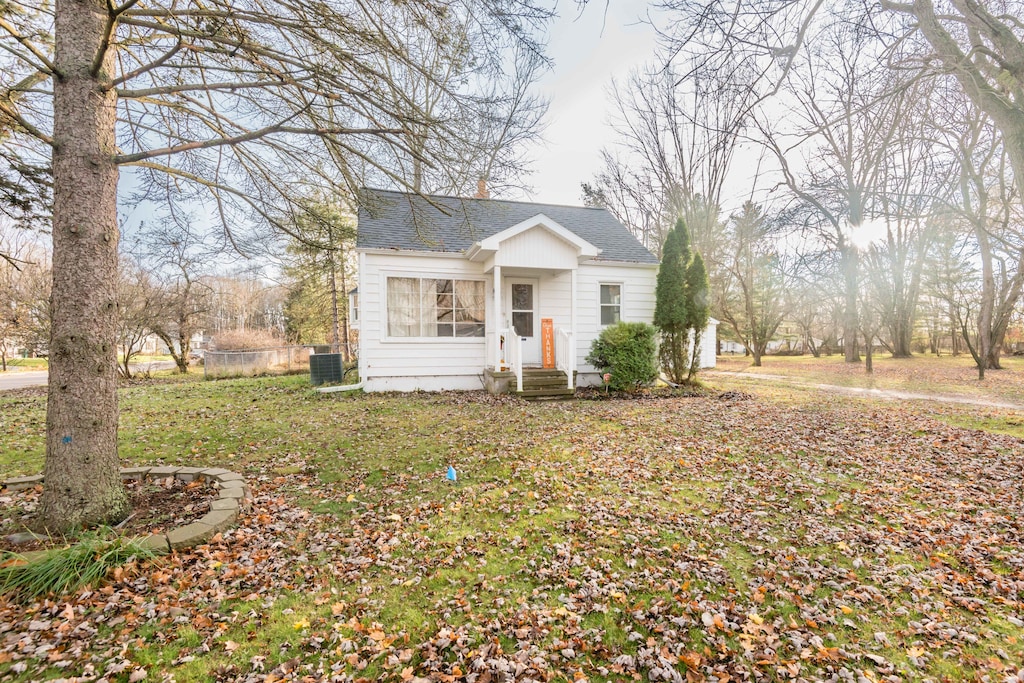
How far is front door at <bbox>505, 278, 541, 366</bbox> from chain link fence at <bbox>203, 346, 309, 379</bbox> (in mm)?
9888

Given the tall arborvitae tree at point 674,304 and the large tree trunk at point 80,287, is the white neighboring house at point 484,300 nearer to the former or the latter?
the tall arborvitae tree at point 674,304

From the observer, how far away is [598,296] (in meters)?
12.1

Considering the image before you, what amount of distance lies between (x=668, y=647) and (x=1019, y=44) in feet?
18.7

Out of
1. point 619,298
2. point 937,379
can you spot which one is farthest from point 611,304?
point 937,379

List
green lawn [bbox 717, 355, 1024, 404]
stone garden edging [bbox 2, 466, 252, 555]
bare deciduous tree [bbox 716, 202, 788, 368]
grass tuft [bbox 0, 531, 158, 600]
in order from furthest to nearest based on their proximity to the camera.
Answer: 1. bare deciduous tree [bbox 716, 202, 788, 368]
2. green lawn [bbox 717, 355, 1024, 404]
3. stone garden edging [bbox 2, 466, 252, 555]
4. grass tuft [bbox 0, 531, 158, 600]

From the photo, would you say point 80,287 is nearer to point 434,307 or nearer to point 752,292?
point 434,307

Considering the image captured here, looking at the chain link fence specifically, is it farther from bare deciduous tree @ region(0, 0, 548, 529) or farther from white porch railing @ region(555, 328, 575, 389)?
bare deciduous tree @ region(0, 0, 548, 529)

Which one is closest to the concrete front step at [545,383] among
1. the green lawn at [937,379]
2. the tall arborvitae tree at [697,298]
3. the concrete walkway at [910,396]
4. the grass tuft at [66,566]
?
the tall arborvitae tree at [697,298]

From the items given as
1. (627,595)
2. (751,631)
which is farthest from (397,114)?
(751,631)

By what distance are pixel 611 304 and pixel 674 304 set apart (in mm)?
1640

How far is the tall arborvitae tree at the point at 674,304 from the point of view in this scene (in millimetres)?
11688

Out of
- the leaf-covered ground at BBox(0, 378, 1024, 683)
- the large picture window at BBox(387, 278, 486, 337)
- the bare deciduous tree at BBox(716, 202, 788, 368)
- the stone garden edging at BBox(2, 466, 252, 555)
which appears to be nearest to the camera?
the leaf-covered ground at BBox(0, 378, 1024, 683)

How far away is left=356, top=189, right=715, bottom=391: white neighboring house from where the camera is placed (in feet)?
34.5

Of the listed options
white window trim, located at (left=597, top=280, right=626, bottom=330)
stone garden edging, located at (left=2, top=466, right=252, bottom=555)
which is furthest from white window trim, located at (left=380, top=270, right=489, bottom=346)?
stone garden edging, located at (left=2, top=466, right=252, bottom=555)
